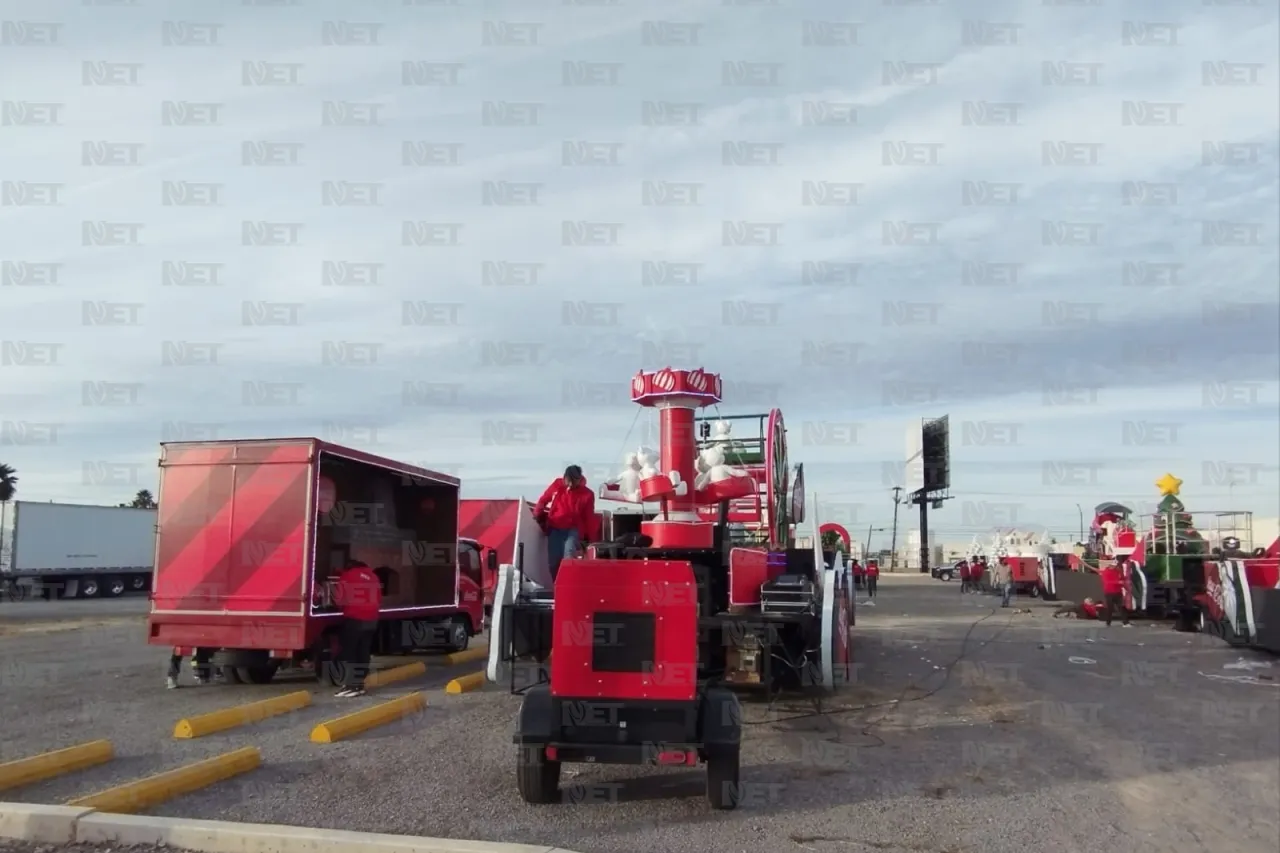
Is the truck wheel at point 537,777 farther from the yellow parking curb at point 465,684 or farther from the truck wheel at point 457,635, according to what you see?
the truck wheel at point 457,635

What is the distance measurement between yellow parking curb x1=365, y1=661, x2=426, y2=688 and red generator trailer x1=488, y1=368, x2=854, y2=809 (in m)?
2.94

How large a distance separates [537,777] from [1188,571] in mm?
19219

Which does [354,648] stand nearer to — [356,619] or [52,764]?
[356,619]

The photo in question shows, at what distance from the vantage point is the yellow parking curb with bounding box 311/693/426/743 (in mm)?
8242

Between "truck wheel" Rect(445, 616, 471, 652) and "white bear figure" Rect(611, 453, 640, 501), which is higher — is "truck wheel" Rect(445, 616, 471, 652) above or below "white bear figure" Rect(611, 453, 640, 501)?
below

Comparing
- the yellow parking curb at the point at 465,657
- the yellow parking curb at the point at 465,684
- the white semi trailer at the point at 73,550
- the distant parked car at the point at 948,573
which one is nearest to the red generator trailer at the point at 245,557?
the yellow parking curb at the point at 465,684

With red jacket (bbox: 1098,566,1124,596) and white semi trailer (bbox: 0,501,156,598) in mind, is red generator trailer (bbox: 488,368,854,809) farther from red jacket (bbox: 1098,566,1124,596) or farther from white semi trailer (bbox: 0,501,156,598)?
white semi trailer (bbox: 0,501,156,598)

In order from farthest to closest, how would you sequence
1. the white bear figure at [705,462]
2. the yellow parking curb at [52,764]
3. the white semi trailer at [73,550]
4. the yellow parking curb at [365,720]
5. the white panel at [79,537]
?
1. the white panel at [79,537]
2. the white semi trailer at [73,550]
3. the white bear figure at [705,462]
4. the yellow parking curb at [365,720]
5. the yellow parking curb at [52,764]

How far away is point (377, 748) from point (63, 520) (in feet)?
105

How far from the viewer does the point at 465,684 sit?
1150 cm

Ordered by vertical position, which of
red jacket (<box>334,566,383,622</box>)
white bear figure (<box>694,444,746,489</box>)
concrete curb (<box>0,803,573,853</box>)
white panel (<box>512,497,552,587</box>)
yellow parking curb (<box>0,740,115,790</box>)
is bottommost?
yellow parking curb (<box>0,740,115,790</box>)

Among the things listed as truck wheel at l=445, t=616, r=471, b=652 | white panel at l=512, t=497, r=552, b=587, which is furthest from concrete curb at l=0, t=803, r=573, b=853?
truck wheel at l=445, t=616, r=471, b=652

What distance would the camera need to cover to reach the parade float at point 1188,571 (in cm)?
1533

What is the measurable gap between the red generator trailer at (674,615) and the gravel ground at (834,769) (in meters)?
0.44
